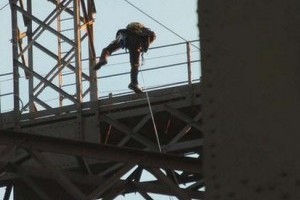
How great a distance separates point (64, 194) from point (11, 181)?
89 cm

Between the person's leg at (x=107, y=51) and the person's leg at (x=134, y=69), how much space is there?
27 centimetres

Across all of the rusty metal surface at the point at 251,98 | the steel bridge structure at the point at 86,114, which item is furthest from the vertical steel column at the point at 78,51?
the rusty metal surface at the point at 251,98

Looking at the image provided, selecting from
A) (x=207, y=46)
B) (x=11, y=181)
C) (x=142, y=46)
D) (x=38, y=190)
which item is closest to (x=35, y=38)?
(x=142, y=46)

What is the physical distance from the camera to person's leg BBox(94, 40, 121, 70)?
17266 millimetres

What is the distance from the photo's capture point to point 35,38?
58.7 ft

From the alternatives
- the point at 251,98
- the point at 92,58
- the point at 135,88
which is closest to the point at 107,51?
the point at 92,58

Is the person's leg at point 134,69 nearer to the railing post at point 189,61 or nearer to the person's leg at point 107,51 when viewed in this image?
the person's leg at point 107,51

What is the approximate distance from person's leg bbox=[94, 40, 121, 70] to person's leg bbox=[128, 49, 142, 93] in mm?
268

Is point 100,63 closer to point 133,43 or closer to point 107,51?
point 107,51

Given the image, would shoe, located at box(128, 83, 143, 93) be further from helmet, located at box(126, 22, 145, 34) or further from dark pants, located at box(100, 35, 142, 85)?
helmet, located at box(126, 22, 145, 34)

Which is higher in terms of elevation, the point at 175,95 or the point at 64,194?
the point at 175,95

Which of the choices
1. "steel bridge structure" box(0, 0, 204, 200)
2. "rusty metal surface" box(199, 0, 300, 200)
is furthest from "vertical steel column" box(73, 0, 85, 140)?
"rusty metal surface" box(199, 0, 300, 200)

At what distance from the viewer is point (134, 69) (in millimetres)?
17281

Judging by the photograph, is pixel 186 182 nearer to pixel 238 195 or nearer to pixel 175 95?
pixel 175 95
